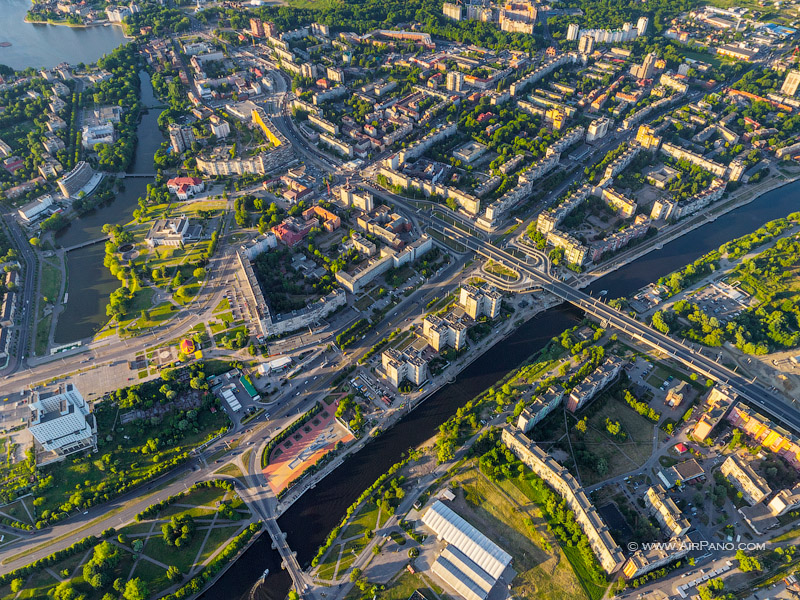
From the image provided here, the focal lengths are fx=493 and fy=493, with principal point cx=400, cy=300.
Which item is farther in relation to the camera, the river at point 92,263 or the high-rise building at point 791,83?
the high-rise building at point 791,83

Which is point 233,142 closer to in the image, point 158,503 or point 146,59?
point 146,59

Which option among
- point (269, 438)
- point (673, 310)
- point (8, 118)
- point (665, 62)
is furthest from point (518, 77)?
point (8, 118)

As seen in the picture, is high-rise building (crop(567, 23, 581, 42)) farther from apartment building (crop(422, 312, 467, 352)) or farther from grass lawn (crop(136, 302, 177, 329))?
grass lawn (crop(136, 302, 177, 329))

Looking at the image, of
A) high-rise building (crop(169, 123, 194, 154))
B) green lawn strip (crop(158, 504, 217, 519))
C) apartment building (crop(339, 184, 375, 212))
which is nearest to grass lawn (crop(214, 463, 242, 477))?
green lawn strip (crop(158, 504, 217, 519))

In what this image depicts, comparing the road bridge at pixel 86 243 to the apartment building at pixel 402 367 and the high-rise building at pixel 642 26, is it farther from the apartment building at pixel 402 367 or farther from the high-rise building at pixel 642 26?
the high-rise building at pixel 642 26

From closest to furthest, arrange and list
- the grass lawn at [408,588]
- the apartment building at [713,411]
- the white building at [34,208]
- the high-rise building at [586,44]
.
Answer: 1. the grass lawn at [408,588]
2. the apartment building at [713,411]
3. the white building at [34,208]
4. the high-rise building at [586,44]

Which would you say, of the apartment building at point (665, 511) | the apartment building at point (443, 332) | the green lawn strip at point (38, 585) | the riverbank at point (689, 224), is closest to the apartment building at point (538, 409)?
the apartment building at point (443, 332)
